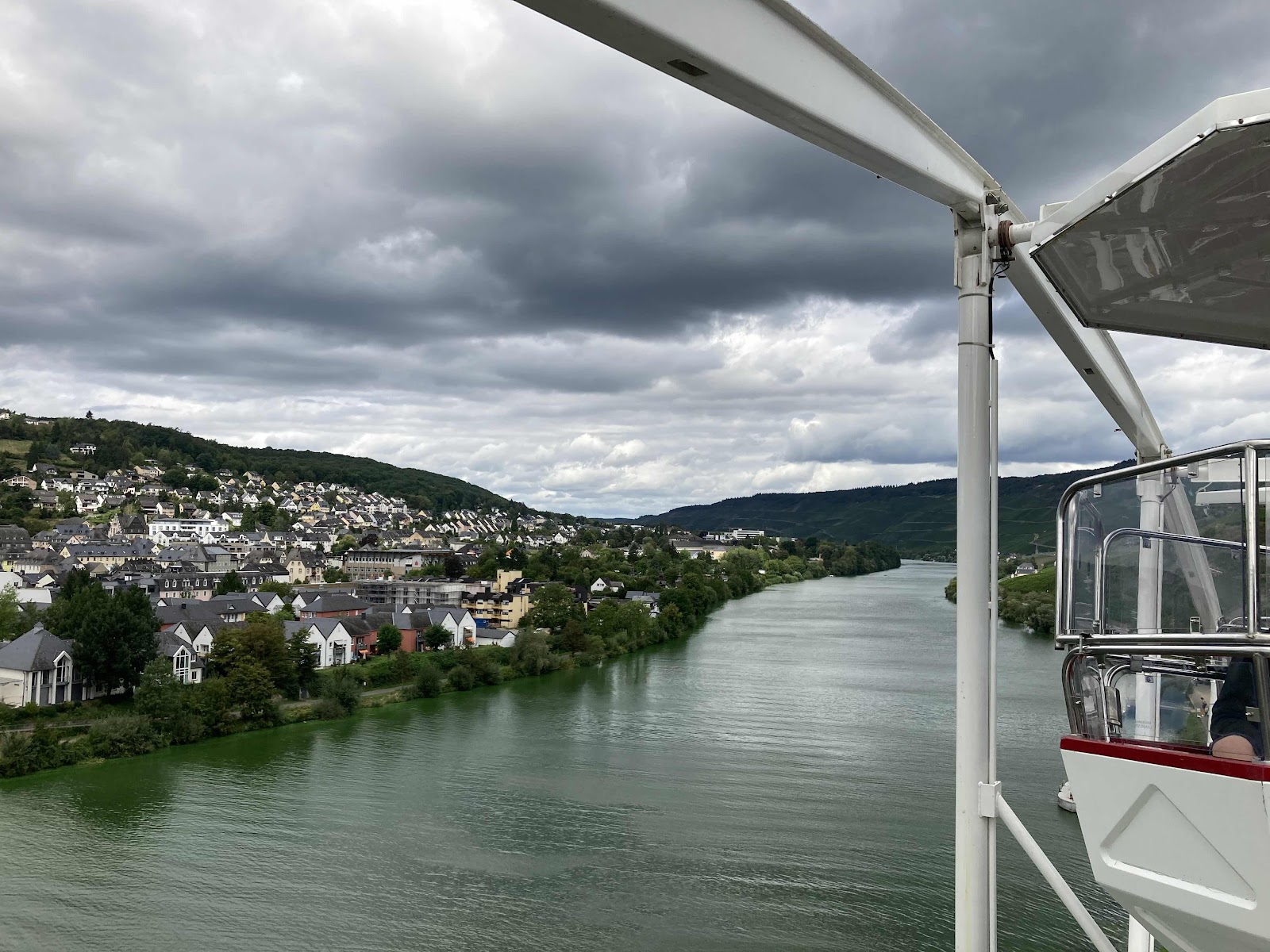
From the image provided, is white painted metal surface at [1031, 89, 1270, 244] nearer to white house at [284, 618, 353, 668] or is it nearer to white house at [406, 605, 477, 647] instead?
white house at [284, 618, 353, 668]

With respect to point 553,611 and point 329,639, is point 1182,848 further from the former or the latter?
point 553,611

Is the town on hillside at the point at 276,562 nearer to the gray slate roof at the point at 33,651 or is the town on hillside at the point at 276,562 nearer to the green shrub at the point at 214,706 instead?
the gray slate roof at the point at 33,651

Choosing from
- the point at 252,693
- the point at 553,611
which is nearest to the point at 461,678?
the point at 252,693

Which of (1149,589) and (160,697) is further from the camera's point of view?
(160,697)

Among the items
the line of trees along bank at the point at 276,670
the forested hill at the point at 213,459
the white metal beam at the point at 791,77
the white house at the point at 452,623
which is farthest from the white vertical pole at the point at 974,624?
the forested hill at the point at 213,459

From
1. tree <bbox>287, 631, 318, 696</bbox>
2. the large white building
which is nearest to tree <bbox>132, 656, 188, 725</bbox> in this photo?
tree <bbox>287, 631, 318, 696</bbox>

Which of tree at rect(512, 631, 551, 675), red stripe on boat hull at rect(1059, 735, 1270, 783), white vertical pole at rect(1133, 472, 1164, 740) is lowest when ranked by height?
tree at rect(512, 631, 551, 675)
